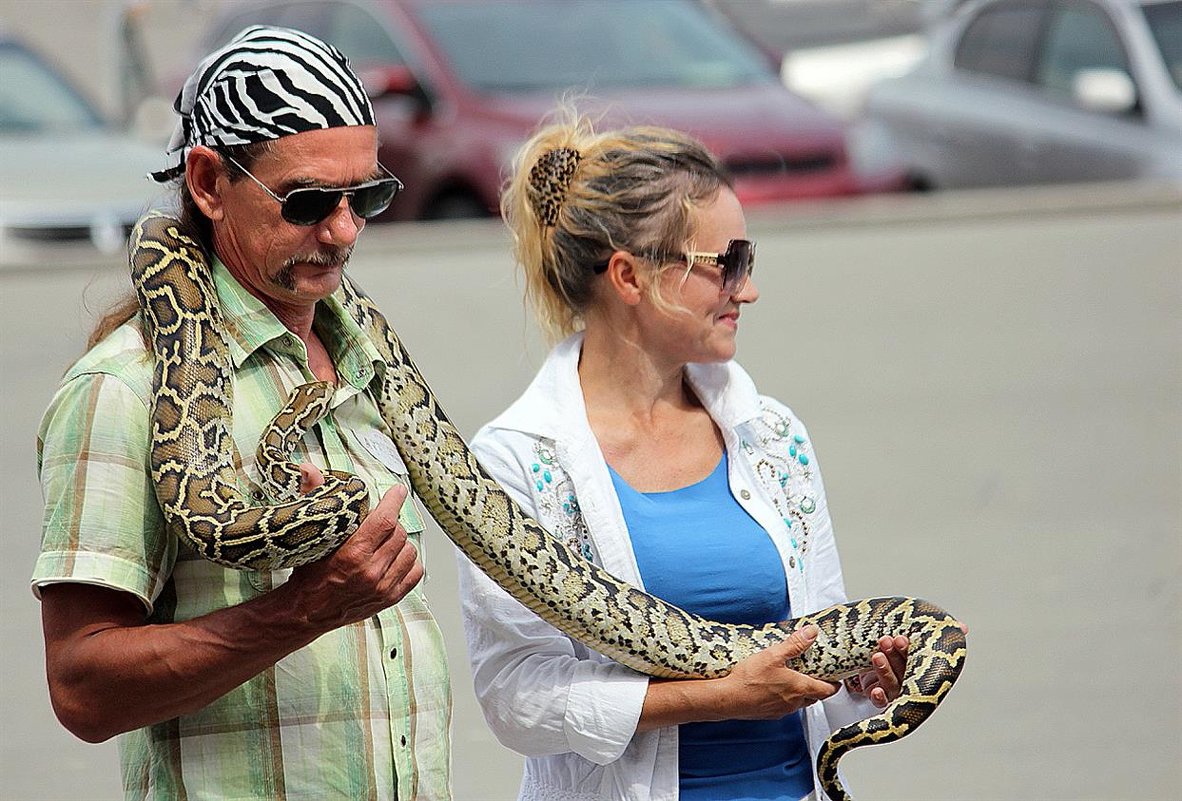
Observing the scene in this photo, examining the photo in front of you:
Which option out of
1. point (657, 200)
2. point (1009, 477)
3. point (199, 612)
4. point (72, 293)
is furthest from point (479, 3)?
point (199, 612)

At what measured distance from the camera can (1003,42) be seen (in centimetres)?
1480

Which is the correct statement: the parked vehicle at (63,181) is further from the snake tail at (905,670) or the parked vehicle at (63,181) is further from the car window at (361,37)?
the snake tail at (905,670)

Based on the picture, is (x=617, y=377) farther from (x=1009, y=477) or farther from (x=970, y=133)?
(x=970, y=133)

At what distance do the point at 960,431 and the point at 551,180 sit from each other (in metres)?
5.90

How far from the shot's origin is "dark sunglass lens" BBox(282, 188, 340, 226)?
289 cm

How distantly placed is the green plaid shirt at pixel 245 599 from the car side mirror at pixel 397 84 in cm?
1013

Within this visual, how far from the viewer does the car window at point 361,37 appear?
13406mm

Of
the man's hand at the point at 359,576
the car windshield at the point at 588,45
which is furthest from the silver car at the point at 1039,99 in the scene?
the man's hand at the point at 359,576

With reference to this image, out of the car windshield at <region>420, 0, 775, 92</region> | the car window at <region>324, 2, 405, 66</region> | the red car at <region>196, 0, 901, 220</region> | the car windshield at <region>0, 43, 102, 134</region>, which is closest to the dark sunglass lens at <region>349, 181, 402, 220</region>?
the red car at <region>196, 0, 901, 220</region>

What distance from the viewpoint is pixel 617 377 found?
373 centimetres

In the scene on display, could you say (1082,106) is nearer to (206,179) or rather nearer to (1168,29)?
(1168,29)

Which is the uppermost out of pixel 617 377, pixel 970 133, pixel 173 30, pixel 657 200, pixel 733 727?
pixel 173 30

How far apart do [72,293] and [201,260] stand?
988 centimetres

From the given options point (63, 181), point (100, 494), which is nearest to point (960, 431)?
point (100, 494)
